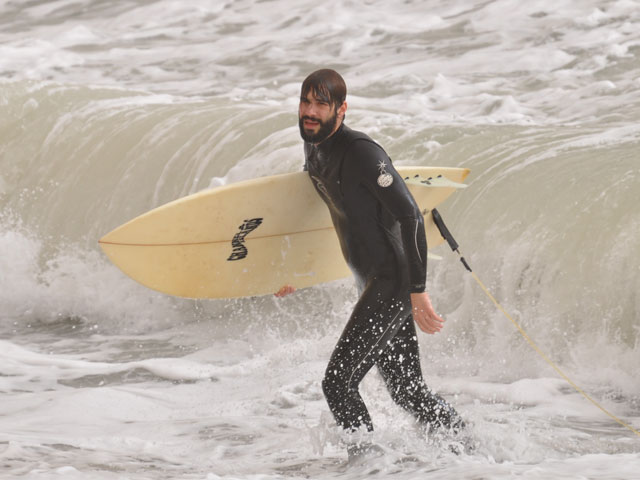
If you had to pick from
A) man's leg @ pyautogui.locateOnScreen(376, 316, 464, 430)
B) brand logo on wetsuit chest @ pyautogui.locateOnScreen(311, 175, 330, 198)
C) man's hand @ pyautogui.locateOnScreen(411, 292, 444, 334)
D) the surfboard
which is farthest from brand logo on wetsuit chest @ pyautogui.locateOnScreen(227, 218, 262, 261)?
man's hand @ pyautogui.locateOnScreen(411, 292, 444, 334)

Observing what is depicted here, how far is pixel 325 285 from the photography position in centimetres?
642

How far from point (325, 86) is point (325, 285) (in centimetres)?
327

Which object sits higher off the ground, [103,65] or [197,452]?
[103,65]

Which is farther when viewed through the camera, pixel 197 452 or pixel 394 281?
pixel 197 452

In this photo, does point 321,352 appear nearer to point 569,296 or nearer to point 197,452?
point 569,296

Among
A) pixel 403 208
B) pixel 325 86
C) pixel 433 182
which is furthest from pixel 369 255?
pixel 433 182

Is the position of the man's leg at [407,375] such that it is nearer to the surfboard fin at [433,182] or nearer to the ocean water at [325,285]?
the ocean water at [325,285]

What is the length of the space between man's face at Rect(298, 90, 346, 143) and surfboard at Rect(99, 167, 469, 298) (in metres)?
0.62

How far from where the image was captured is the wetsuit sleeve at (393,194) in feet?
10.5

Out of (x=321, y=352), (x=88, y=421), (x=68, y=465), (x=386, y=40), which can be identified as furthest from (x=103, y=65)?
(x=68, y=465)

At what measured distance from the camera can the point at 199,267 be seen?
412 centimetres

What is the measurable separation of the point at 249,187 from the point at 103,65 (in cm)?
987

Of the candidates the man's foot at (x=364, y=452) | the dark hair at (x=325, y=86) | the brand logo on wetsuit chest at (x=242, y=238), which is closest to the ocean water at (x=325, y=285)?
the man's foot at (x=364, y=452)

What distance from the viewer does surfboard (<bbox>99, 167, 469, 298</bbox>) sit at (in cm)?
398
